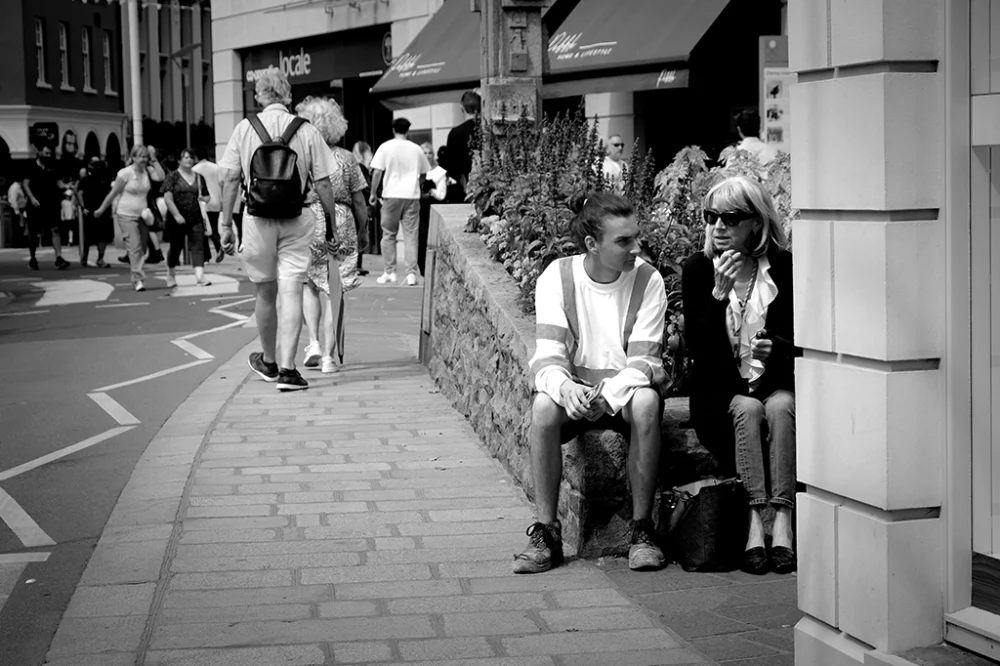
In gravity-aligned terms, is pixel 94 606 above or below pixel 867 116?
below

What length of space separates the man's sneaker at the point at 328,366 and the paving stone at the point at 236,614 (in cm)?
570

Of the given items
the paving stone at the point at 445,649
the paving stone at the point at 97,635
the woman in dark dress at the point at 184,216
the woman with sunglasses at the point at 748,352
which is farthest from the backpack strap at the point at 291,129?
the woman in dark dress at the point at 184,216

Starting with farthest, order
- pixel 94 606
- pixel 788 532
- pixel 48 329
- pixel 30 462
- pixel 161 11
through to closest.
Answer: pixel 161 11, pixel 48 329, pixel 30 462, pixel 788 532, pixel 94 606

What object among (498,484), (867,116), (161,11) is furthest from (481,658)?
(161,11)

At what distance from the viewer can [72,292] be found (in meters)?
20.3

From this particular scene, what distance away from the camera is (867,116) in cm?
392

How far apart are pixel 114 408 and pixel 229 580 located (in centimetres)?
464

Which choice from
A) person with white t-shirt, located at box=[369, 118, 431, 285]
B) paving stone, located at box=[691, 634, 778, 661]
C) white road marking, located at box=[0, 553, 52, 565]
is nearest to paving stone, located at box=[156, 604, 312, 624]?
white road marking, located at box=[0, 553, 52, 565]

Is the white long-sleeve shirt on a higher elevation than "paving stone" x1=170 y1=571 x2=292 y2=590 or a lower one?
higher

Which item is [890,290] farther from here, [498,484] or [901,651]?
[498,484]

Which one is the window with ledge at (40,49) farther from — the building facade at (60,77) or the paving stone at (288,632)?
the paving stone at (288,632)

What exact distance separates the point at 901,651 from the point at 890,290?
37.5 inches

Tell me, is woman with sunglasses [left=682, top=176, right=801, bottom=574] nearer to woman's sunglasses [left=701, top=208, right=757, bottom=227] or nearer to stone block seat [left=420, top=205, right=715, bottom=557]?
woman's sunglasses [left=701, top=208, right=757, bottom=227]

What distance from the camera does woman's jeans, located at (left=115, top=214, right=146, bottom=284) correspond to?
20.1 meters
